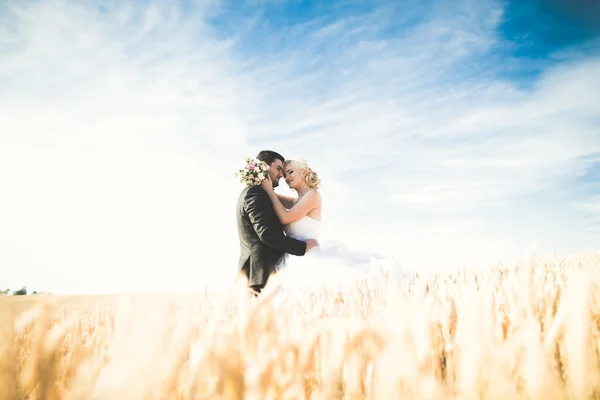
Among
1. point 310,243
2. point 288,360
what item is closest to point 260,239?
point 310,243

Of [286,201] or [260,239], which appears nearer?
[260,239]

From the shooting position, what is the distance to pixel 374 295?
11.5 feet

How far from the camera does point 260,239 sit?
746 cm

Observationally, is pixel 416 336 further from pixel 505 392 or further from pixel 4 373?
pixel 4 373

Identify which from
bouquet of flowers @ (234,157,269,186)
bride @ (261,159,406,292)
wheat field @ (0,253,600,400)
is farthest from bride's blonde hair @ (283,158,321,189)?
wheat field @ (0,253,600,400)

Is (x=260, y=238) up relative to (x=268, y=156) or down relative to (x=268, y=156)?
down

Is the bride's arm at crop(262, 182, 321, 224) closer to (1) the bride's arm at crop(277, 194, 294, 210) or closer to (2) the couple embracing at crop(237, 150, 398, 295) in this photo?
(2) the couple embracing at crop(237, 150, 398, 295)

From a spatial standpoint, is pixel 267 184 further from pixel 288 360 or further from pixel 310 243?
pixel 288 360

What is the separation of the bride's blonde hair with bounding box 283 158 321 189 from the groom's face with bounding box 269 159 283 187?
0.15m

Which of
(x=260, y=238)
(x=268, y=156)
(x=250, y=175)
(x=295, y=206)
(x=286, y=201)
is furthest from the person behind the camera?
(x=286, y=201)

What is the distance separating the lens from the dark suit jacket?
24.1ft

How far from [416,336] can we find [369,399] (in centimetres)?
29

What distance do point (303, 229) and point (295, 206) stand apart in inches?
18.5

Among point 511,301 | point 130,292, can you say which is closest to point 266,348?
point 130,292
